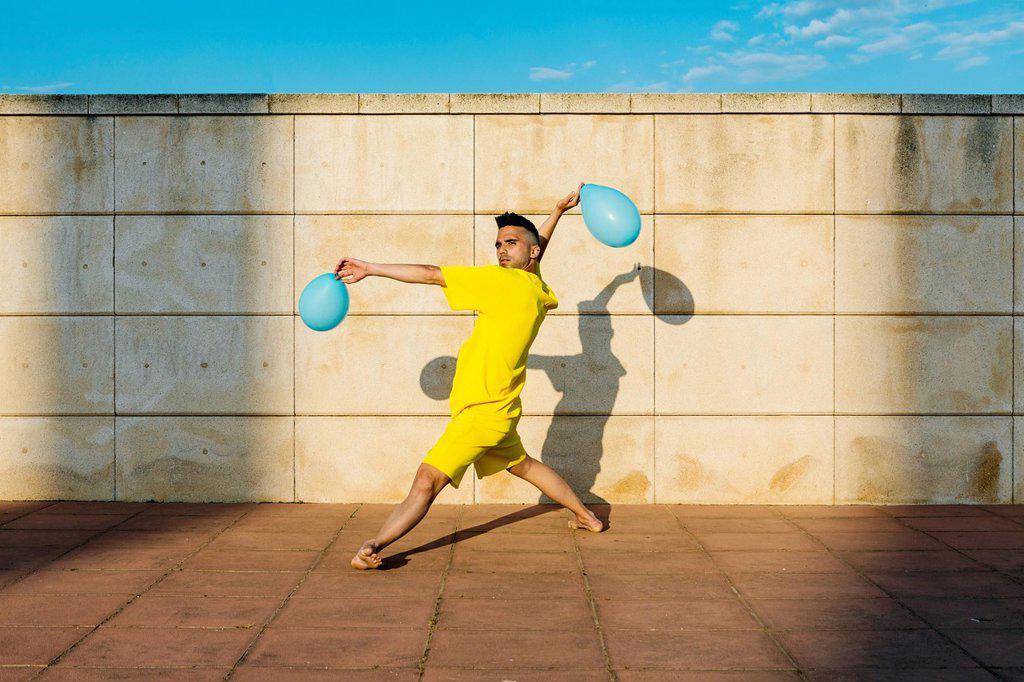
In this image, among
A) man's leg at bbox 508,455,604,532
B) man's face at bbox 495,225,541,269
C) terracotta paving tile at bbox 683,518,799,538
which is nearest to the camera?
man's face at bbox 495,225,541,269

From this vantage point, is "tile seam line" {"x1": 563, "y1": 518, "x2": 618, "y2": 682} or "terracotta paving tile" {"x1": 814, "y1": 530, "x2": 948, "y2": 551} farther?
"terracotta paving tile" {"x1": 814, "y1": 530, "x2": 948, "y2": 551}

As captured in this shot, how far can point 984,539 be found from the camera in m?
5.52

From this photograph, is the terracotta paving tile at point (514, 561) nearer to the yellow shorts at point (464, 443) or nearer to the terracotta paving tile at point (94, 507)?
the yellow shorts at point (464, 443)

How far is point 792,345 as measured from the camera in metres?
6.59

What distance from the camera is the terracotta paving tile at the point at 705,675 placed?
3.35 metres

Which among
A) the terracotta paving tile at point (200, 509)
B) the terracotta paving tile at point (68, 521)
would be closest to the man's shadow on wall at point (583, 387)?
the terracotta paving tile at point (200, 509)

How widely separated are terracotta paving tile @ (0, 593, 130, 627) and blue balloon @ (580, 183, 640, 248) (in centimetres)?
317

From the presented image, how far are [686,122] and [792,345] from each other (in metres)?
1.82

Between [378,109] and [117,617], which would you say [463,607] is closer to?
[117,617]

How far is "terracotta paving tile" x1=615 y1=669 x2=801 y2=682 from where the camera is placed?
3.35 meters

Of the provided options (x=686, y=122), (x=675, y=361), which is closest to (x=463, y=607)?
(x=675, y=361)

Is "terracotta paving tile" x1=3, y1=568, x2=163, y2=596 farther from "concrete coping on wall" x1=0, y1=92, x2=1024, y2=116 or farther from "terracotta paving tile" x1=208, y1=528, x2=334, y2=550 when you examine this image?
"concrete coping on wall" x1=0, y1=92, x2=1024, y2=116

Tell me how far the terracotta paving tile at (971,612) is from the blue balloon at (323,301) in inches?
128

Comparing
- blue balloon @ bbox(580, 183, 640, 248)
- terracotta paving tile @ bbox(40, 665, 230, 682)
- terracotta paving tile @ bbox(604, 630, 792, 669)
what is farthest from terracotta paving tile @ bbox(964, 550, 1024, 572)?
terracotta paving tile @ bbox(40, 665, 230, 682)
